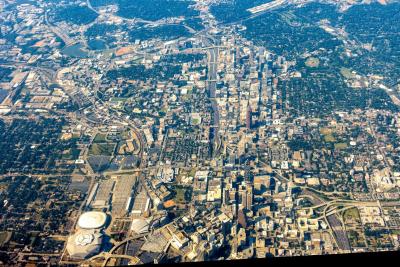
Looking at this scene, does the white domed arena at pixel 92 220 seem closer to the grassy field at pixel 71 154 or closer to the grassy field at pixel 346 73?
the grassy field at pixel 71 154

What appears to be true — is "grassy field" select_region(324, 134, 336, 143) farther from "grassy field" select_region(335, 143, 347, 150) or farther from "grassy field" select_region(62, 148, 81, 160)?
"grassy field" select_region(62, 148, 81, 160)

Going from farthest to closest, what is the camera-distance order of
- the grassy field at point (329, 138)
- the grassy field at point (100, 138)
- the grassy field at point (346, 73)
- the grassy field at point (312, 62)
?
the grassy field at point (312, 62) < the grassy field at point (346, 73) < the grassy field at point (100, 138) < the grassy field at point (329, 138)

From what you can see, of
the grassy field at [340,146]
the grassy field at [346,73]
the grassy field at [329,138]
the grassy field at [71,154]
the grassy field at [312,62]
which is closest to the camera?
the grassy field at [340,146]

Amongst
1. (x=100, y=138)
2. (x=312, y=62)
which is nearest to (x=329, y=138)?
(x=312, y=62)

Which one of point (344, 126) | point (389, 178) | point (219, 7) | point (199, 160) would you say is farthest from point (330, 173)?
point (219, 7)

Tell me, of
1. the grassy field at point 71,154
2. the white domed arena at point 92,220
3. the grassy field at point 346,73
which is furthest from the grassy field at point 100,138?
the grassy field at point 346,73

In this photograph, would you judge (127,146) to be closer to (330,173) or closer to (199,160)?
(199,160)

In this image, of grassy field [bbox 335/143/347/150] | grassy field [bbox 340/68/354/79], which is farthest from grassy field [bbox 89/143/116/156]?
grassy field [bbox 340/68/354/79]

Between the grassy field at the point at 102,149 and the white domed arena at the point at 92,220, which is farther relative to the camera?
the grassy field at the point at 102,149
